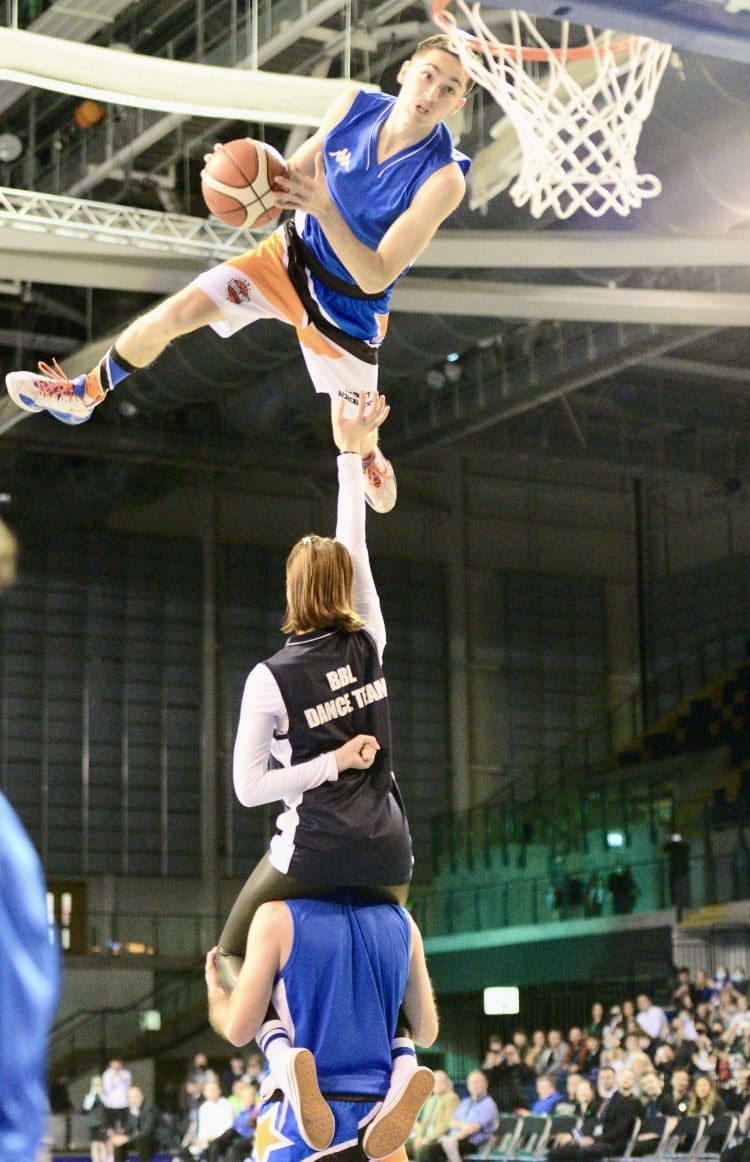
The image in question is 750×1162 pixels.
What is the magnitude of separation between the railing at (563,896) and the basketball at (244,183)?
18380mm

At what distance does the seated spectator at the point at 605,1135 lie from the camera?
1466 centimetres

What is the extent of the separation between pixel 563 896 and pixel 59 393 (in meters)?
20.0

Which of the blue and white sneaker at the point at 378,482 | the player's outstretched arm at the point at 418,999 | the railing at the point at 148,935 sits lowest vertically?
the railing at the point at 148,935

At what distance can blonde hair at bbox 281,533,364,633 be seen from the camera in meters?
3.85

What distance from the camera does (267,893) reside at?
12.3 ft

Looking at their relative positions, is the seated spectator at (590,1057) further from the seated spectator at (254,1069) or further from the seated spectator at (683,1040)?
the seated spectator at (254,1069)

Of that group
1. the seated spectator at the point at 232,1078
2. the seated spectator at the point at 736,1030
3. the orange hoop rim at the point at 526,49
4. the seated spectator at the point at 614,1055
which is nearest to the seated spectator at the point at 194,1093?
the seated spectator at the point at 232,1078

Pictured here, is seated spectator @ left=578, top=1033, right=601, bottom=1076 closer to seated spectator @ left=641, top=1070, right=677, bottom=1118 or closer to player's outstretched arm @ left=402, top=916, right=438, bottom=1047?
seated spectator @ left=641, top=1070, right=677, bottom=1118

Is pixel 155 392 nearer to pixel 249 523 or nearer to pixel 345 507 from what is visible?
pixel 249 523

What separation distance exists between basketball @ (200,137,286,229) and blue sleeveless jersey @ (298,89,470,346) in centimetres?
30

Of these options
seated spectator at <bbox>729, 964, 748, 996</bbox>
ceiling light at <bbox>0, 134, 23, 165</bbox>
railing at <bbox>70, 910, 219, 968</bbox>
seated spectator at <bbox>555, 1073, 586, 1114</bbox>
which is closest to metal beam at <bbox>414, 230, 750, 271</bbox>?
ceiling light at <bbox>0, 134, 23, 165</bbox>

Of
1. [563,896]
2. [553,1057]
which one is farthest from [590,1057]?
[563,896]

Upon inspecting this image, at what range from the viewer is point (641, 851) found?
2398cm

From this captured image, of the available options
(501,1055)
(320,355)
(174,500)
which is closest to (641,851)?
(501,1055)
